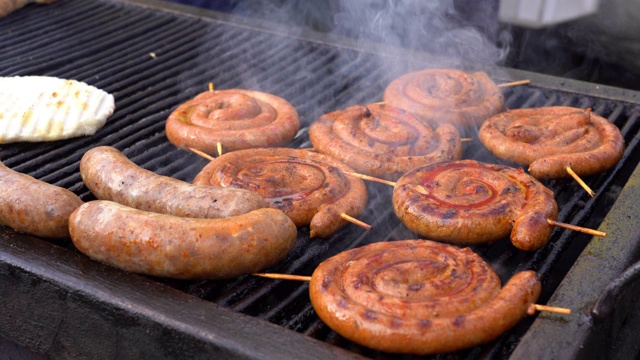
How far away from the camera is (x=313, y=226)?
3.67 m

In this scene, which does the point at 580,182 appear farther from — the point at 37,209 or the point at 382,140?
the point at 37,209

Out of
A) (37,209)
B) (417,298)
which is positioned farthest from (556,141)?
(37,209)

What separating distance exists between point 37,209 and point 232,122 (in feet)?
5.13

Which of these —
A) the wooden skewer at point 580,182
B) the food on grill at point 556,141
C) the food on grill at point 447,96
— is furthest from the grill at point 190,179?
the food on grill at point 447,96

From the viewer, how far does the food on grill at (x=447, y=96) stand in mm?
4926

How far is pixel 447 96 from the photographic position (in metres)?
5.11

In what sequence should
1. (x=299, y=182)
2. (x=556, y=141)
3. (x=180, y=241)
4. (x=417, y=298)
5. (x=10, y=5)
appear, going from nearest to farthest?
1. (x=417, y=298)
2. (x=180, y=241)
3. (x=299, y=182)
4. (x=556, y=141)
5. (x=10, y=5)

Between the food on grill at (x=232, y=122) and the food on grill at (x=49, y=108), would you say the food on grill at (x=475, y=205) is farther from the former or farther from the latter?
the food on grill at (x=49, y=108)

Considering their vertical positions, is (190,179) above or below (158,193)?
below

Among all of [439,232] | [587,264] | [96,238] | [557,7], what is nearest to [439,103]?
[439,232]

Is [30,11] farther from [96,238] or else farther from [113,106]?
[96,238]

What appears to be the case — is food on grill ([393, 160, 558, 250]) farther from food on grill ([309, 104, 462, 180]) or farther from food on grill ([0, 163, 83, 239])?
food on grill ([0, 163, 83, 239])

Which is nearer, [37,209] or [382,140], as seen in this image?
[37,209]

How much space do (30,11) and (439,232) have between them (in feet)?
18.7
